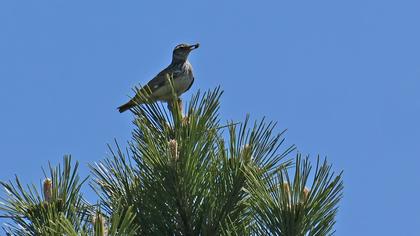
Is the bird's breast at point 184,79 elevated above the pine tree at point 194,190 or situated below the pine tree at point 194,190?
above

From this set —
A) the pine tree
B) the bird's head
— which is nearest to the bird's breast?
the bird's head

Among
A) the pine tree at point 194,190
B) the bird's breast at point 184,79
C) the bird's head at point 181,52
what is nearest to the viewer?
the pine tree at point 194,190

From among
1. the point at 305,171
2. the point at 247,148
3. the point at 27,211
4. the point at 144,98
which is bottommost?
the point at 27,211

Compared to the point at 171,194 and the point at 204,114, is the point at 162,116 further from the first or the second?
the point at 171,194

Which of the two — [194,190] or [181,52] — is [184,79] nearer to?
[181,52]

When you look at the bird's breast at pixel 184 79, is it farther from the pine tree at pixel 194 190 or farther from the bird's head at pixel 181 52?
the pine tree at pixel 194 190

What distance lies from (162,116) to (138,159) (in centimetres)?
42

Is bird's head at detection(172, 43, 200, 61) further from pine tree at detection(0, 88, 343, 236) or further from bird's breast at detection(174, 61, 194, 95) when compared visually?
pine tree at detection(0, 88, 343, 236)

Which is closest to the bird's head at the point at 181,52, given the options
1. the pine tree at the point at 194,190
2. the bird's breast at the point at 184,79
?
the bird's breast at the point at 184,79

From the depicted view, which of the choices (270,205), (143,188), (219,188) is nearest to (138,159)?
(143,188)

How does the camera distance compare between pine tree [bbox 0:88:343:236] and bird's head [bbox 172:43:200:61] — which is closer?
pine tree [bbox 0:88:343:236]

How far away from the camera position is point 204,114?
13.6 ft

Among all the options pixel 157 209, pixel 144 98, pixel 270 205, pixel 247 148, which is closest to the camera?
pixel 270 205

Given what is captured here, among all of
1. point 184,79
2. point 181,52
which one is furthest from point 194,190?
point 181,52
